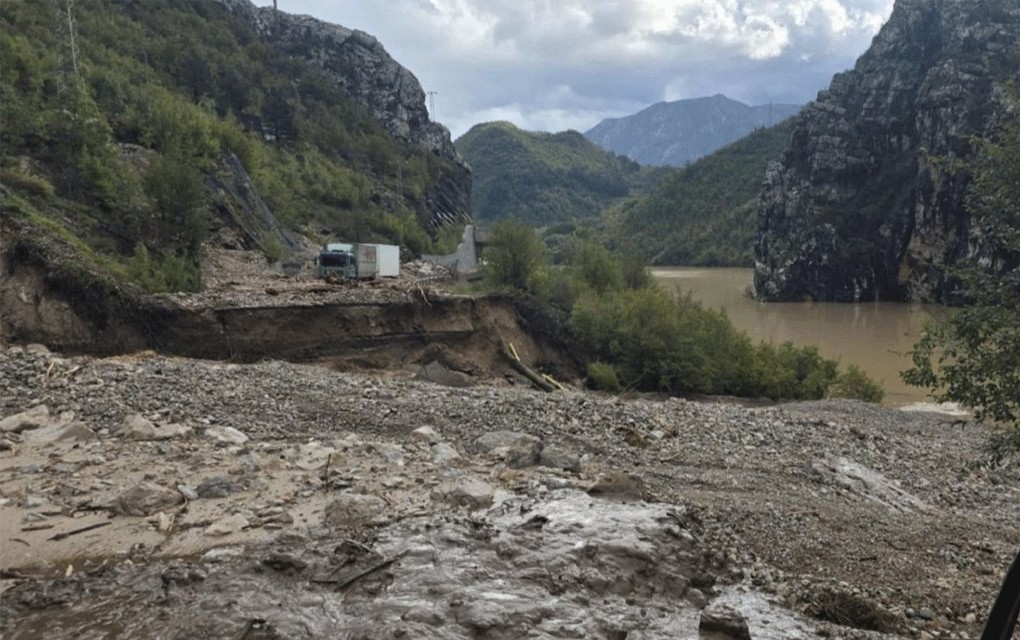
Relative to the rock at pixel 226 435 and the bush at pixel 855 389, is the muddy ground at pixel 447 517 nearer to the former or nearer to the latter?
the rock at pixel 226 435

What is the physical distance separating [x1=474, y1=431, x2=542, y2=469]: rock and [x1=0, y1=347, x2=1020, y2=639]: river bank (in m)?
0.05

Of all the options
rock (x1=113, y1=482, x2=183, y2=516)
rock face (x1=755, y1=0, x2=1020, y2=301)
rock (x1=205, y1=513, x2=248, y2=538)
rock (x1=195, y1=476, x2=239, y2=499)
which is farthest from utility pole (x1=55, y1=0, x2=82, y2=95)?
rock face (x1=755, y1=0, x2=1020, y2=301)

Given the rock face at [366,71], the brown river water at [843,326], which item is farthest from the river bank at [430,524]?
the rock face at [366,71]

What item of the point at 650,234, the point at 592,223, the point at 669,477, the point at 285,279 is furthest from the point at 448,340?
the point at 592,223

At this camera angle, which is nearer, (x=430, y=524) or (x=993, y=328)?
(x=430, y=524)

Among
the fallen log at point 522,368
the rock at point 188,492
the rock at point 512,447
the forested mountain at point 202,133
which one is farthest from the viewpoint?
the forested mountain at point 202,133

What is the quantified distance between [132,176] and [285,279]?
7919 millimetres

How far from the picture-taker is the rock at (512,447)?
8.86 meters

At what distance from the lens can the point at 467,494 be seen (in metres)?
7.37

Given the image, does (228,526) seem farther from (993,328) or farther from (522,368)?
(522,368)

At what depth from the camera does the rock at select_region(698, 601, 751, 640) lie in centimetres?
525

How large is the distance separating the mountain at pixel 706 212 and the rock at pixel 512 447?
4547 inches

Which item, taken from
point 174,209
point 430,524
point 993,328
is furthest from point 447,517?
point 174,209

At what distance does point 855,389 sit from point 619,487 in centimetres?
2189
